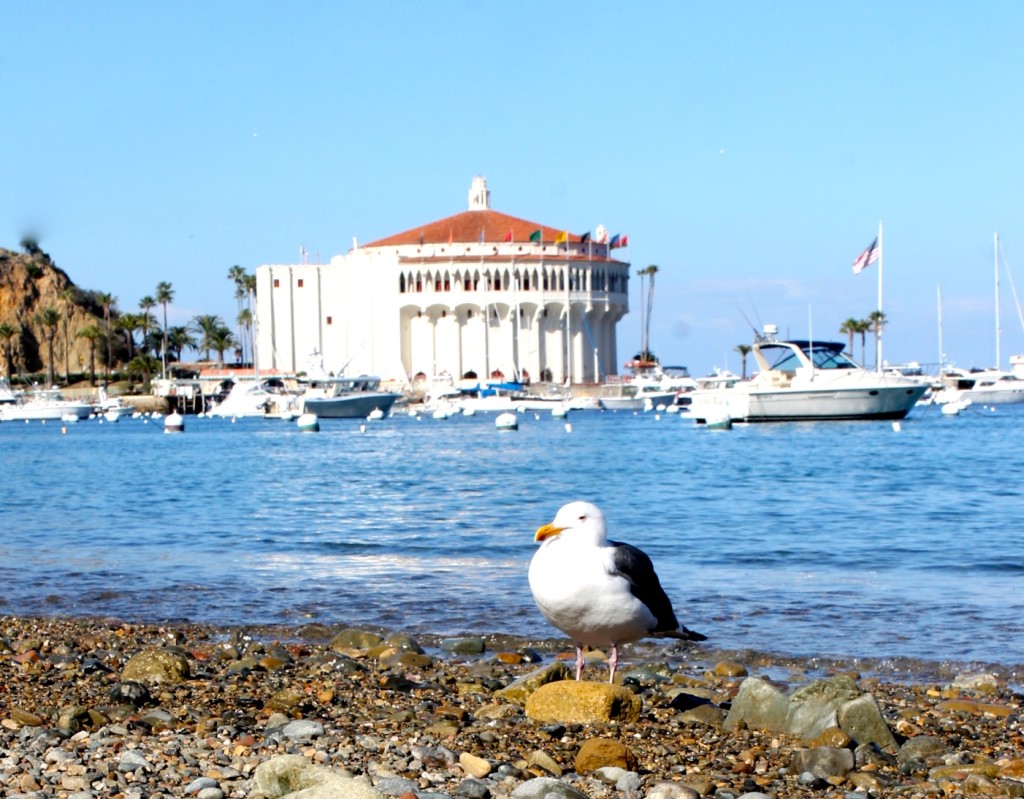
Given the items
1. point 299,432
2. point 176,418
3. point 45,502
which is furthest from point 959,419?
point 45,502

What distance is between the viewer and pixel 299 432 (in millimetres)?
72875

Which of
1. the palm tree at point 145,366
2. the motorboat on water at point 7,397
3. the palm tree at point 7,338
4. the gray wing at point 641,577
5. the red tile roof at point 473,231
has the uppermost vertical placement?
the red tile roof at point 473,231

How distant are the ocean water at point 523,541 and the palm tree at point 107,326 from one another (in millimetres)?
94877

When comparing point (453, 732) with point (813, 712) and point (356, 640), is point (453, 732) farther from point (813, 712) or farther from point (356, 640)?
point (356, 640)

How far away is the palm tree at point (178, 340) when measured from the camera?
452 feet

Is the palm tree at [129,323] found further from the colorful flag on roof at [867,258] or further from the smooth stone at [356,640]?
the smooth stone at [356,640]

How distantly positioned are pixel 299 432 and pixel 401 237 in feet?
178

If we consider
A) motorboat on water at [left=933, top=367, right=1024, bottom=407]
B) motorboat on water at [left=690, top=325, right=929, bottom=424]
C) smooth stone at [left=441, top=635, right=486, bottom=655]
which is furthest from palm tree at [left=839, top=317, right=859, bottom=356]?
smooth stone at [left=441, top=635, right=486, bottom=655]

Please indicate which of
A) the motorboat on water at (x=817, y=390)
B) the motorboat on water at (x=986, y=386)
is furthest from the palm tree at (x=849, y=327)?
the motorboat on water at (x=817, y=390)

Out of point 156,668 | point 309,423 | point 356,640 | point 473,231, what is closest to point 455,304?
point 473,231

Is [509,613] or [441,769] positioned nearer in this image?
[441,769]

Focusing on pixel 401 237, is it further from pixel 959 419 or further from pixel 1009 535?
pixel 1009 535

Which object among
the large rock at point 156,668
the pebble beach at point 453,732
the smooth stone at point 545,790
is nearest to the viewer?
the smooth stone at point 545,790

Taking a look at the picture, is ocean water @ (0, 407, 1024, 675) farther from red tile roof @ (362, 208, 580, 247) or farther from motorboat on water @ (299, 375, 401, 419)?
red tile roof @ (362, 208, 580, 247)
